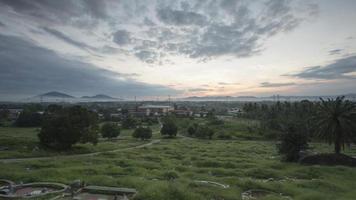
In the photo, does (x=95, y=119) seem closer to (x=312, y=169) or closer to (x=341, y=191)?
(x=312, y=169)

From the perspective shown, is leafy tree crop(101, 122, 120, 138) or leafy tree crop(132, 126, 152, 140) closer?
leafy tree crop(132, 126, 152, 140)

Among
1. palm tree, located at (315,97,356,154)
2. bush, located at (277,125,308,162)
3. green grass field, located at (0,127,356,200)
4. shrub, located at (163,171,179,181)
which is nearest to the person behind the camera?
green grass field, located at (0,127,356,200)

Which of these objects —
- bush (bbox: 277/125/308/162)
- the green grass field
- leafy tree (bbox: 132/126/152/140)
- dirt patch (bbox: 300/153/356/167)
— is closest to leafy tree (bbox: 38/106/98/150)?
the green grass field

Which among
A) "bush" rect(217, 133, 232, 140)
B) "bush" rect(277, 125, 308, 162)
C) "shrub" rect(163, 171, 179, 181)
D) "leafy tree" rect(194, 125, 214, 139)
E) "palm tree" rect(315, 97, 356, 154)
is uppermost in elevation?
"palm tree" rect(315, 97, 356, 154)

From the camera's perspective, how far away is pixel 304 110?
3752 inches

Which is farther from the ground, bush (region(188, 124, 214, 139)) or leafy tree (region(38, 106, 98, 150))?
leafy tree (region(38, 106, 98, 150))

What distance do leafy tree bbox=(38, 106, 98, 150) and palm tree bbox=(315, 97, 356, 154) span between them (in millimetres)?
Result: 39124

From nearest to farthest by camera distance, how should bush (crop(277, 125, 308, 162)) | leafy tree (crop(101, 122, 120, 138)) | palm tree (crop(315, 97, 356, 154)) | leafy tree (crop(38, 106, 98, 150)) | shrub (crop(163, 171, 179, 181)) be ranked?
shrub (crop(163, 171, 179, 181))
bush (crop(277, 125, 308, 162))
palm tree (crop(315, 97, 356, 154))
leafy tree (crop(38, 106, 98, 150))
leafy tree (crop(101, 122, 120, 138))

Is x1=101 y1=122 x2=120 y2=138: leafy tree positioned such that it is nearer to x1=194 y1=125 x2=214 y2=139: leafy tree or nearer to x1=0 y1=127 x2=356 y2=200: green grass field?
x1=194 y1=125 x2=214 y2=139: leafy tree

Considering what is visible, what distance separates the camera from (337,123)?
40469mm

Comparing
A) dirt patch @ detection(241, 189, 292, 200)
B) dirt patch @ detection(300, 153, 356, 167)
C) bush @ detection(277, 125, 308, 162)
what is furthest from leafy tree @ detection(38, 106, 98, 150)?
dirt patch @ detection(300, 153, 356, 167)

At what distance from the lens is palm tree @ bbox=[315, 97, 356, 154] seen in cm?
3997

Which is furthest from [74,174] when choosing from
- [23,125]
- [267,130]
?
[23,125]

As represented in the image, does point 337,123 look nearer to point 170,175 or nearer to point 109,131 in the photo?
point 170,175
